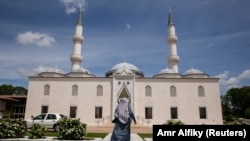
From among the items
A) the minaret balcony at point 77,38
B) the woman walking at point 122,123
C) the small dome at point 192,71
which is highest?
the minaret balcony at point 77,38

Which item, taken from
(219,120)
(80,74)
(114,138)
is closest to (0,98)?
(80,74)

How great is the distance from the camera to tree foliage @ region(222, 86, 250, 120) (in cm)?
4828

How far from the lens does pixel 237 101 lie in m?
50.3

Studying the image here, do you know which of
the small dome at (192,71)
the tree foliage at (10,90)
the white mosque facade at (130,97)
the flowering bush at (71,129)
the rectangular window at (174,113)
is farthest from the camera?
the tree foliage at (10,90)

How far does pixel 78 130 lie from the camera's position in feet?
31.5

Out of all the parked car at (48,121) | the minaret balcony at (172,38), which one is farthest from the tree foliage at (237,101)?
the parked car at (48,121)

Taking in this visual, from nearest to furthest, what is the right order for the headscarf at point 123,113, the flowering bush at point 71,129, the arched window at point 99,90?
the headscarf at point 123,113, the flowering bush at point 71,129, the arched window at point 99,90

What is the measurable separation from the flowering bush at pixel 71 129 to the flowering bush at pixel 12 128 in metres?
2.00

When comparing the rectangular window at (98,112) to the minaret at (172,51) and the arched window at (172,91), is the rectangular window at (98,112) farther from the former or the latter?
the minaret at (172,51)

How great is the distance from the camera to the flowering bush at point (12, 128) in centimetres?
983

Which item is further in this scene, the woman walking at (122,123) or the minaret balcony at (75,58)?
the minaret balcony at (75,58)

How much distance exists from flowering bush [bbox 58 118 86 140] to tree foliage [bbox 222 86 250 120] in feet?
146

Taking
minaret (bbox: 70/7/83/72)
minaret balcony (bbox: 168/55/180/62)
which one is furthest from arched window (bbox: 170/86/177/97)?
minaret (bbox: 70/7/83/72)

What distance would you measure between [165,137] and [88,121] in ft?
69.7
